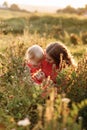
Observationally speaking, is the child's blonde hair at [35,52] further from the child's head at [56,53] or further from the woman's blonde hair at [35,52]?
the child's head at [56,53]

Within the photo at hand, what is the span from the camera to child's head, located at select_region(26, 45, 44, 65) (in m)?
5.80

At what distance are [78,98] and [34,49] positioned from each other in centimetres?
151

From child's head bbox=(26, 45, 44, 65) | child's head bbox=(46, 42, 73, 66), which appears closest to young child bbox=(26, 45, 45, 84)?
child's head bbox=(26, 45, 44, 65)

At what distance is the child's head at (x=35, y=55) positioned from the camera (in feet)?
19.0

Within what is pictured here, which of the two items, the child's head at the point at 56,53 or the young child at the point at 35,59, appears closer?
the young child at the point at 35,59

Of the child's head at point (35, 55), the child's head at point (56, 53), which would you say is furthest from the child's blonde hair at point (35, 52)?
the child's head at point (56, 53)

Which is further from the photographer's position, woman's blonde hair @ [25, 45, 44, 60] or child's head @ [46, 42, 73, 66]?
child's head @ [46, 42, 73, 66]

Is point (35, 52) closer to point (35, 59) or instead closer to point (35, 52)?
point (35, 52)

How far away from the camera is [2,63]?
18.3ft

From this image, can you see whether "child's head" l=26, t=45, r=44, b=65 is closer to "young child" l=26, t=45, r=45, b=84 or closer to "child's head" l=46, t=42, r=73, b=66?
"young child" l=26, t=45, r=45, b=84

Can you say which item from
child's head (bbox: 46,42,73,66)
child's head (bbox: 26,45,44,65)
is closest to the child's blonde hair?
child's head (bbox: 26,45,44,65)

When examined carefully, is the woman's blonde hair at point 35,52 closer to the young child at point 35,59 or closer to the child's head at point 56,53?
the young child at point 35,59

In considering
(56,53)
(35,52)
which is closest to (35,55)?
(35,52)

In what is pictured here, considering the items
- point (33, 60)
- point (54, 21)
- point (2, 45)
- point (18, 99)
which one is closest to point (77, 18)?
point (54, 21)
